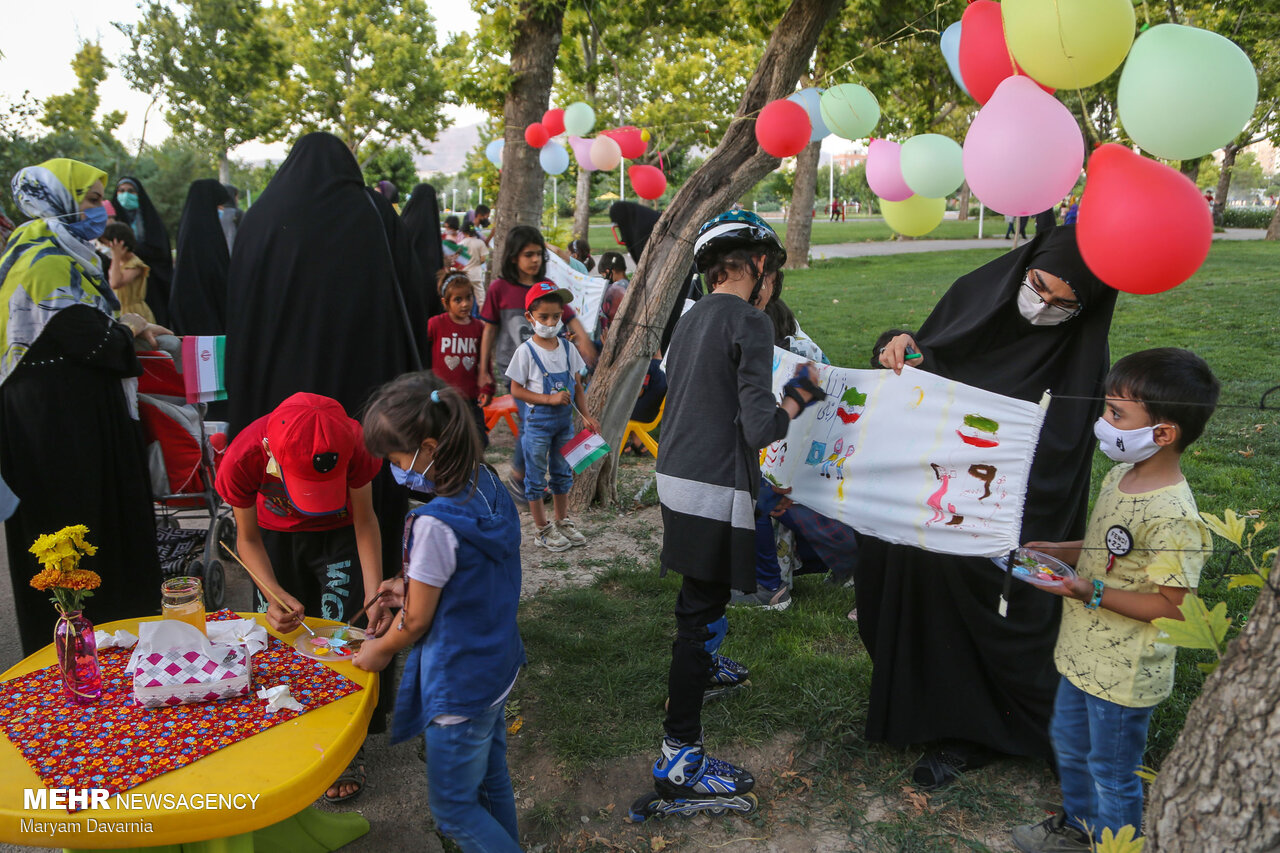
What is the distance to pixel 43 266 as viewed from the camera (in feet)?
11.5

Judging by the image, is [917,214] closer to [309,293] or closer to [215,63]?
[309,293]

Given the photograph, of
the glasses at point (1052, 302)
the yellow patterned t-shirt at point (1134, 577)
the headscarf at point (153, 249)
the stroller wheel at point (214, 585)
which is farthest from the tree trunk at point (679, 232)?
the yellow patterned t-shirt at point (1134, 577)

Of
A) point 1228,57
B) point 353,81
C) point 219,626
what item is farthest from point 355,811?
point 353,81

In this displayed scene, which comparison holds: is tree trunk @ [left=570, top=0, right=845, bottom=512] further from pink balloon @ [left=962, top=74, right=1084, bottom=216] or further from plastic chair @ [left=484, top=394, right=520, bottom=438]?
pink balloon @ [left=962, top=74, right=1084, bottom=216]

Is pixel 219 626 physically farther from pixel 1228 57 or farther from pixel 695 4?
pixel 695 4

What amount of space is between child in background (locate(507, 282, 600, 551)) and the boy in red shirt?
232 cm

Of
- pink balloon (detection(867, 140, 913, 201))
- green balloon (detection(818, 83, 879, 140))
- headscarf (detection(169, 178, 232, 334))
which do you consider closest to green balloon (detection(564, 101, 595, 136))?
green balloon (detection(818, 83, 879, 140))

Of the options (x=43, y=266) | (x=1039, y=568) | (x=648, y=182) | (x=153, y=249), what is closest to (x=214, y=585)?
(x=43, y=266)

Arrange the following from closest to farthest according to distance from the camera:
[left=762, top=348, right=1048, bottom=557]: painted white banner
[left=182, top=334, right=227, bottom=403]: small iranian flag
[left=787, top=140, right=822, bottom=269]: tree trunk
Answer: [left=762, top=348, right=1048, bottom=557]: painted white banner
[left=182, top=334, right=227, bottom=403]: small iranian flag
[left=787, top=140, right=822, bottom=269]: tree trunk

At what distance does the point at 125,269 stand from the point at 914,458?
510cm

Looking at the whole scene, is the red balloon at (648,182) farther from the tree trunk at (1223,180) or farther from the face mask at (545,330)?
the tree trunk at (1223,180)

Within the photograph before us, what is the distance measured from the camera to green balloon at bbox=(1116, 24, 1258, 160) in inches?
93.0

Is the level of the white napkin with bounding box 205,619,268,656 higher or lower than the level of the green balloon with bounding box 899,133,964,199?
lower

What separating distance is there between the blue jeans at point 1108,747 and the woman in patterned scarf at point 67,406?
12.7 ft
